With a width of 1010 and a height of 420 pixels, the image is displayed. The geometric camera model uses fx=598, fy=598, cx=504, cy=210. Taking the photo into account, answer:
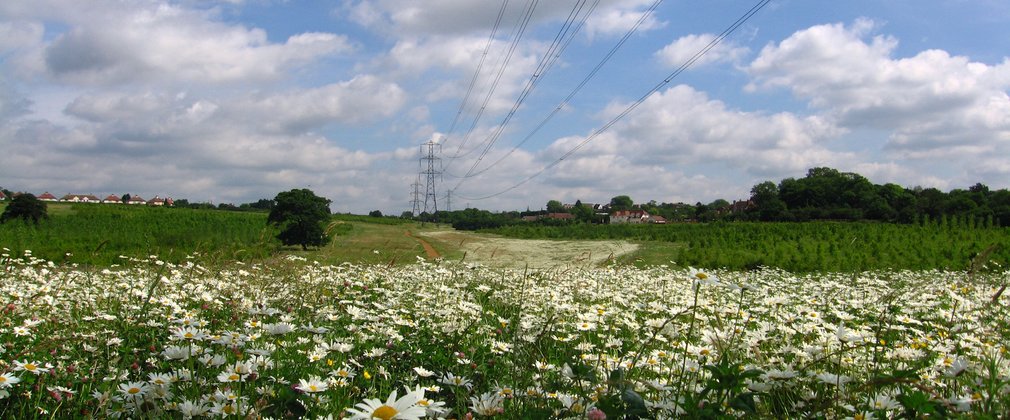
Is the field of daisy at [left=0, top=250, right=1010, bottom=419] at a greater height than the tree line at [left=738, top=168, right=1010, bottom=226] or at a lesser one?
lesser

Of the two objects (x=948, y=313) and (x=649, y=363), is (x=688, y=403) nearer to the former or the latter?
(x=649, y=363)

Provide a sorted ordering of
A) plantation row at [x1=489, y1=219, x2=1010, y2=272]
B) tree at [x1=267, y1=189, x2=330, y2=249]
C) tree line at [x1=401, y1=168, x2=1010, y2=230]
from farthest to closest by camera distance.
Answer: tree line at [x1=401, y1=168, x2=1010, y2=230] → tree at [x1=267, y1=189, x2=330, y2=249] → plantation row at [x1=489, y1=219, x2=1010, y2=272]

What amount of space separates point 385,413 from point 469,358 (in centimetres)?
217

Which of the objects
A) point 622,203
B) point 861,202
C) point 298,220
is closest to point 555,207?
point 622,203

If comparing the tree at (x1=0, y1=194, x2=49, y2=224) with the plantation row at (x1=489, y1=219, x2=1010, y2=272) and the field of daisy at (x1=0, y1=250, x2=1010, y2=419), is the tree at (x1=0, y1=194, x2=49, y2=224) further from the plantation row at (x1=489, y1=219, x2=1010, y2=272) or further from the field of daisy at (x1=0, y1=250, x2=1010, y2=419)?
the plantation row at (x1=489, y1=219, x2=1010, y2=272)

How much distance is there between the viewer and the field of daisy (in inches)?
78.1

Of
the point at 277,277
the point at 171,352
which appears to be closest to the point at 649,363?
the point at 171,352

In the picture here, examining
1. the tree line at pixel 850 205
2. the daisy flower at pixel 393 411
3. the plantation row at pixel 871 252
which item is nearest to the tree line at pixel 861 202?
the tree line at pixel 850 205

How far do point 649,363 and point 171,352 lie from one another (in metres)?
2.19

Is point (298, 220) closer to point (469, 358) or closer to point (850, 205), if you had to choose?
point (469, 358)

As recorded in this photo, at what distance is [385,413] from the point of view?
1.42 metres

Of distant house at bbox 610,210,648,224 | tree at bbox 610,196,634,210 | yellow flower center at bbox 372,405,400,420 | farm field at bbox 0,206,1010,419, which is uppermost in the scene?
tree at bbox 610,196,634,210

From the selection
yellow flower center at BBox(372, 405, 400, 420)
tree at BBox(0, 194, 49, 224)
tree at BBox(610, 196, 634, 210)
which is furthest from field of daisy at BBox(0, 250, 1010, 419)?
tree at BBox(610, 196, 634, 210)

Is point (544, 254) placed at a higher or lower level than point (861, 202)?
lower
